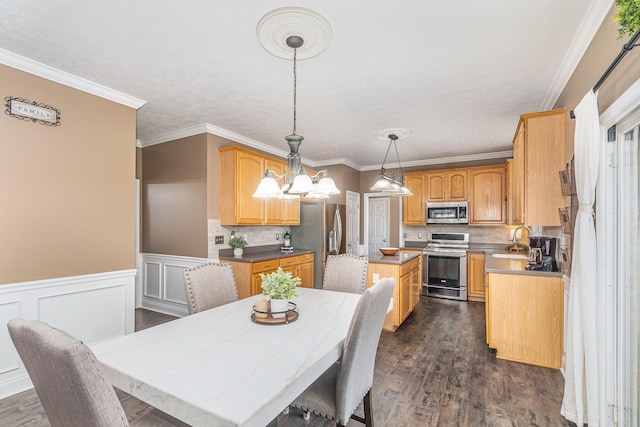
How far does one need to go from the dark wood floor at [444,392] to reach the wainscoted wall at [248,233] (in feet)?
6.41

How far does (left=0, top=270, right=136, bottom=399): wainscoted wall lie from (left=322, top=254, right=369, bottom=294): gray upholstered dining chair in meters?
2.09

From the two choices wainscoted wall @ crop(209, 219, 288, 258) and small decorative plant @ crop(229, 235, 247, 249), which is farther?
small decorative plant @ crop(229, 235, 247, 249)

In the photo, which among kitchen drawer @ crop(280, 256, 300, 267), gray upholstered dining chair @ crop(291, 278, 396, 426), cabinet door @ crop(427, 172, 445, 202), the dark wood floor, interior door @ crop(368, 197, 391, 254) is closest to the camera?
gray upholstered dining chair @ crop(291, 278, 396, 426)

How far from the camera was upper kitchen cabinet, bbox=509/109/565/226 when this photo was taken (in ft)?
8.59

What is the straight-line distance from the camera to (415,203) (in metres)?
5.98

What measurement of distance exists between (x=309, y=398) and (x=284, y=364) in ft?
1.37

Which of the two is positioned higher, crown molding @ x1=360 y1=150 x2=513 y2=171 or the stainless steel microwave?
crown molding @ x1=360 y1=150 x2=513 y2=171

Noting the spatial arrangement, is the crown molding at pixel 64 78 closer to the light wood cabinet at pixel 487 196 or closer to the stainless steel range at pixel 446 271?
the stainless steel range at pixel 446 271

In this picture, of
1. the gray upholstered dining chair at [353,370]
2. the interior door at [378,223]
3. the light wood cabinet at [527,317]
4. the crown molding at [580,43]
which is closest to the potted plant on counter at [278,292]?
the gray upholstered dining chair at [353,370]

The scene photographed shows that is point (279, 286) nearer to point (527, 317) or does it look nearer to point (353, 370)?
point (353, 370)

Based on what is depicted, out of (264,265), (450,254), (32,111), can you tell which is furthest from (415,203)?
(32,111)

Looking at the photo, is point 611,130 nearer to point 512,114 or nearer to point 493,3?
point 493,3

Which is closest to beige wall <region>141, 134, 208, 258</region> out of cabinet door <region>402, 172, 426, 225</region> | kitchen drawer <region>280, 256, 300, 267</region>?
kitchen drawer <region>280, 256, 300, 267</region>

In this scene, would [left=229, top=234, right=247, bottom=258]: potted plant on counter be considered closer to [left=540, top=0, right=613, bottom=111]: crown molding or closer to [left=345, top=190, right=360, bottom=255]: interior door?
[left=345, top=190, right=360, bottom=255]: interior door
